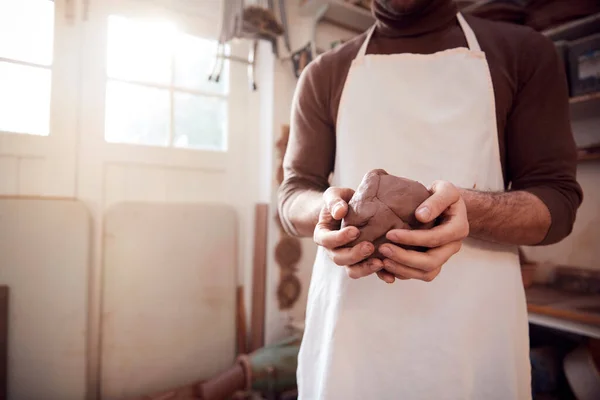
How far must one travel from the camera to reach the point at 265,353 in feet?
5.85

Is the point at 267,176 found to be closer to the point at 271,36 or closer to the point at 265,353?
the point at 271,36

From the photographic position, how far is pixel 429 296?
772 millimetres

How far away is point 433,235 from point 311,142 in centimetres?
46

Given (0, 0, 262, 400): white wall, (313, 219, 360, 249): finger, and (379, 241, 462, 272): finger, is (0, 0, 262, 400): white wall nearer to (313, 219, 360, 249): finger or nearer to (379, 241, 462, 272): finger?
(313, 219, 360, 249): finger

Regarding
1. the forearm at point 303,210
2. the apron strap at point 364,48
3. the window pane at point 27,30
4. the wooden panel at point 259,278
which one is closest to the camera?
the forearm at point 303,210

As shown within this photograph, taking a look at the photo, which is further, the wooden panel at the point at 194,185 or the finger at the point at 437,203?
the wooden panel at the point at 194,185

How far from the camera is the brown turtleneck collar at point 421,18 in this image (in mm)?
864

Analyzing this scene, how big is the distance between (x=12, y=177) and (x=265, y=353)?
1296 mm

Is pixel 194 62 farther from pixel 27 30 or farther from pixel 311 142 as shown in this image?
pixel 311 142

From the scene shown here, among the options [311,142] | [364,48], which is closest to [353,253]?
[311,142]

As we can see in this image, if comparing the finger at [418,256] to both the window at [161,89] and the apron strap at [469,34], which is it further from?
the window at [161,89]

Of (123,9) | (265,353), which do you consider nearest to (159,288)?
(265,353)

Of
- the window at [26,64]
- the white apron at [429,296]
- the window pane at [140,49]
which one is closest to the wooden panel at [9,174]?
the window at [26,64]

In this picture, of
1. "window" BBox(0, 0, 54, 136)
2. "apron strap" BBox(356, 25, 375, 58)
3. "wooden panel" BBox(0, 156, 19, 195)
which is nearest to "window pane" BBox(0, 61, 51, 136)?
"window" BBox(0, 0, 54, 136)
